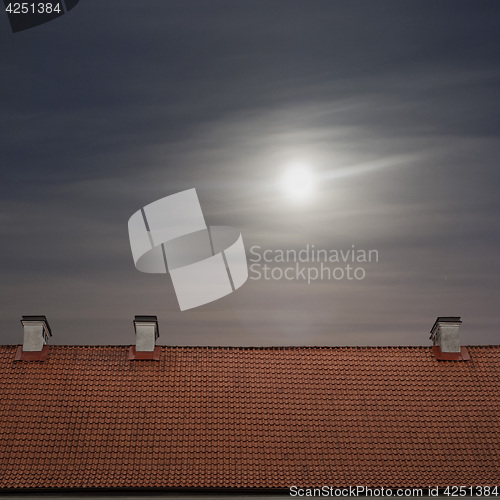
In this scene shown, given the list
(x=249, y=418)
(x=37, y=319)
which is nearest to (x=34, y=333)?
Answer: (x=37, y=319)

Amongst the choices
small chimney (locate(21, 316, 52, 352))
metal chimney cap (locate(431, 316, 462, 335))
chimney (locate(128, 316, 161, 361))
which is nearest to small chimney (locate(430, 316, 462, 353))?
metal chimney cap (locate(431, 316, 462, 335))

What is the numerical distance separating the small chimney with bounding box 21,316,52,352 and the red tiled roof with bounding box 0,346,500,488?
591 millimetres

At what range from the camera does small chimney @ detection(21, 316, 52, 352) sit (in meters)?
31.7

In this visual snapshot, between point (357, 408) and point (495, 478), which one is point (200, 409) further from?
point (495, 478)

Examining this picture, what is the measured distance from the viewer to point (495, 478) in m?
27.5

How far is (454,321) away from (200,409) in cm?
1008

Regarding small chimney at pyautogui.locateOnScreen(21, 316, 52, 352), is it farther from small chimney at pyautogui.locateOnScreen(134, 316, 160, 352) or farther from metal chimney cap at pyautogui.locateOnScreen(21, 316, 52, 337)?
small chimney at pyautogui.locateOnScreen(134, 316, 160, 352)

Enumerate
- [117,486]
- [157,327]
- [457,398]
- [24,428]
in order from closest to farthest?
[117,486], [24,428], [457,398], [157,327]

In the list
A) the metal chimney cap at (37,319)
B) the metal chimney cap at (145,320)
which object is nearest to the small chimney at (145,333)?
the metal chimney cap at (145,320)

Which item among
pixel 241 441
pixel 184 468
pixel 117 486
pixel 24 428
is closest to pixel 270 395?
pixel 241 441

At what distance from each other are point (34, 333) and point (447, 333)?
14.8 meters

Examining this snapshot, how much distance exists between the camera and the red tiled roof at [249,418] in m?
27.4

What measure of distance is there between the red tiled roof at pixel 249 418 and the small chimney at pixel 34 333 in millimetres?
591

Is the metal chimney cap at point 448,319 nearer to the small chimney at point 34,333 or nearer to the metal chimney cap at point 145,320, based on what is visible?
the metal chimney cap at point 145,320
